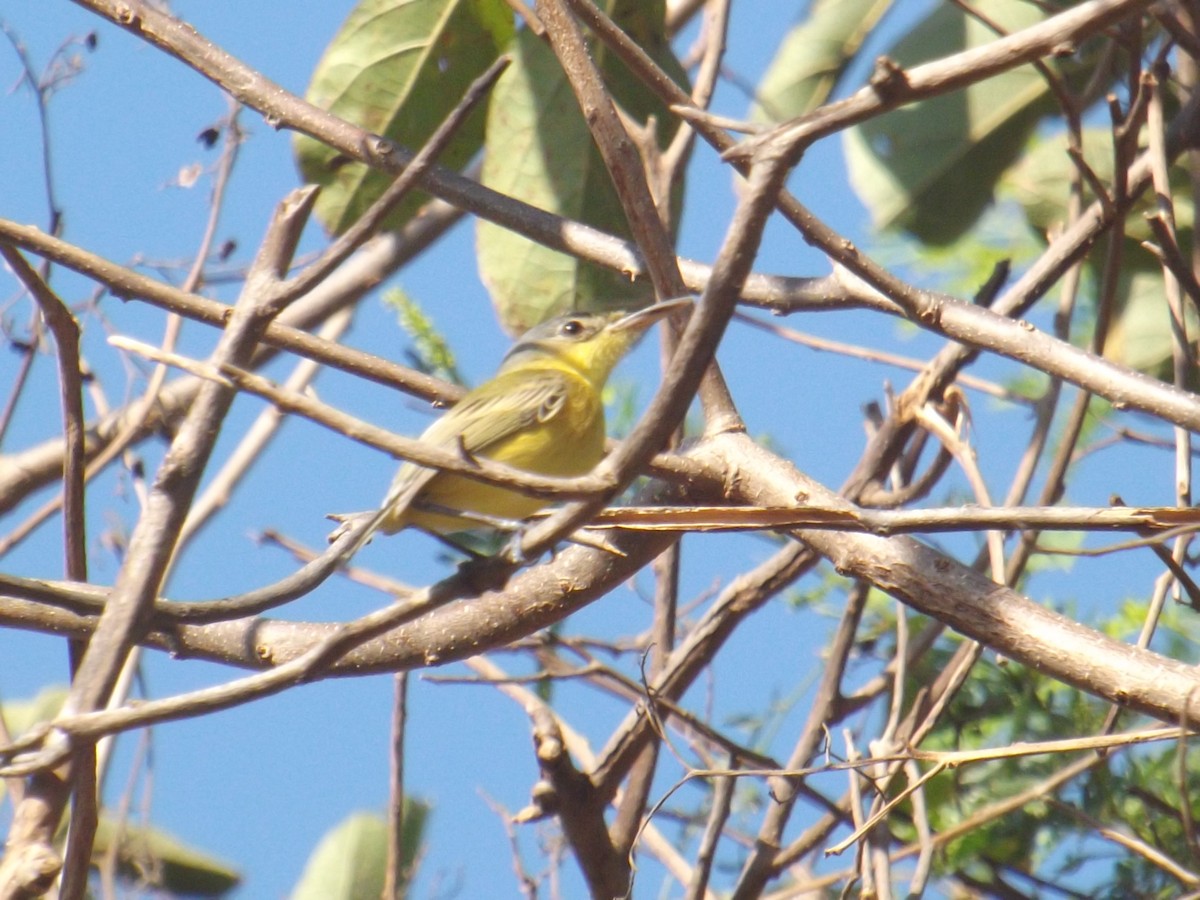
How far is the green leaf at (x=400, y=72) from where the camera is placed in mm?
4277

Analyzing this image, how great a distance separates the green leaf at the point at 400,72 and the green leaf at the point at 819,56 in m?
0.95

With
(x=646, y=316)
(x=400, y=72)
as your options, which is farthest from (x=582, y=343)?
(x=400, y=72)

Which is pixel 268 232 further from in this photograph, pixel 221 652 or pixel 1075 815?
pixel 1075 815

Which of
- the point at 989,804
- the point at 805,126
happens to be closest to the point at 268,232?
the point at 805,126

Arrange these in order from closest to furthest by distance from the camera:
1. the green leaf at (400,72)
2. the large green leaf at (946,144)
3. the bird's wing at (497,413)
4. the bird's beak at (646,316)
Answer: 1. the bird's beak at (646,316)
2. the bird's wing at (497,413)
3. the green leaf at (400,72)
4. the large green leaf at (946,144)

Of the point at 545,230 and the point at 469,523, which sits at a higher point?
the point at 545,230

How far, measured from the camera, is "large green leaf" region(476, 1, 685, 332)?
4.23m

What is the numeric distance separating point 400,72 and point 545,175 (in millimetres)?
590

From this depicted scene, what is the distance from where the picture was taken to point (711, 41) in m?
4.07

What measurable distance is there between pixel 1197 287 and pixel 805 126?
187 centimetres

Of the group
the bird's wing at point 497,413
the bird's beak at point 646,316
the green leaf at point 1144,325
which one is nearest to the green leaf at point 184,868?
the bird's wing at point 497,413

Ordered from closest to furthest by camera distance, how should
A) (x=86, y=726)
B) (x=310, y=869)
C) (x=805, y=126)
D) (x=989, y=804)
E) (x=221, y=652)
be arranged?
(x=805, y=126), (x=86, y=726), (x=221, y=652), (x=989, y=804), (x=310, y=869)

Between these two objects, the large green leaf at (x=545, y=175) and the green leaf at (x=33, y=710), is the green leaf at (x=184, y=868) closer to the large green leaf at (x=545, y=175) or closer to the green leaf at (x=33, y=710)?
the green leaf at (x=33, y=710)

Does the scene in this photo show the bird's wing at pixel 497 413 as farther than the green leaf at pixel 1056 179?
No
